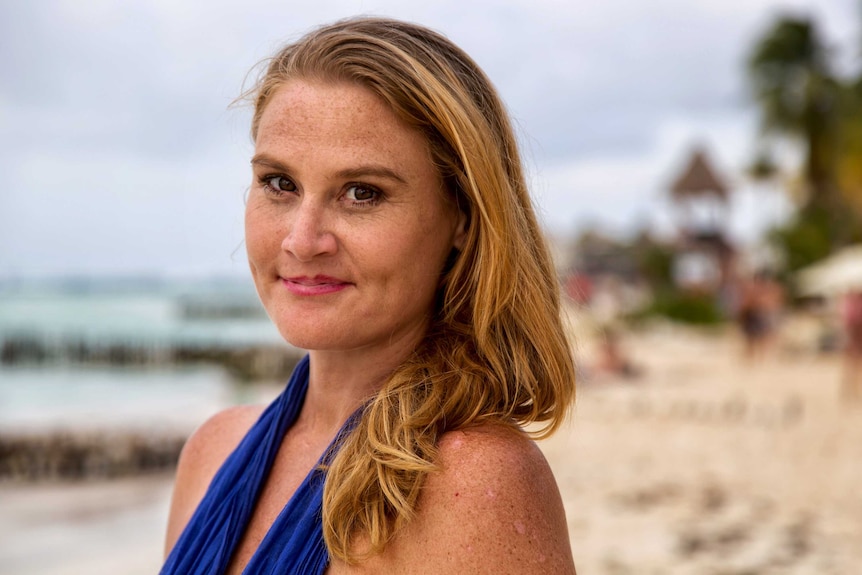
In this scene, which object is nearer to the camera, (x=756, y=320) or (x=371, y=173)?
(x=371, y=173)

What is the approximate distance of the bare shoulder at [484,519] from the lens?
4.20ft

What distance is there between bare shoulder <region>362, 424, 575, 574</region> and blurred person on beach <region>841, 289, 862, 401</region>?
14.5 metres

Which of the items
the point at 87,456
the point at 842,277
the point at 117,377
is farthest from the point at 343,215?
the point at 117,377

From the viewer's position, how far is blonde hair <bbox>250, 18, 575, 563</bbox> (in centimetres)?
135

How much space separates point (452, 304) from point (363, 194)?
0.28 metres

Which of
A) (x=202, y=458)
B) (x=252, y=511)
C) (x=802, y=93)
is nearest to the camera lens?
(x=252, y=511)

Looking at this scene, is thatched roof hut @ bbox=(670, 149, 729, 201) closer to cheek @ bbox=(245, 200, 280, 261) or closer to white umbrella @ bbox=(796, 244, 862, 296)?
white umbrella @ bbox=(796, 244, 862, 296)

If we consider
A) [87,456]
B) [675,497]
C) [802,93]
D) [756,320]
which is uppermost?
[802,93]

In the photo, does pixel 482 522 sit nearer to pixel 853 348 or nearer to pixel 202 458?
pixel 202 458

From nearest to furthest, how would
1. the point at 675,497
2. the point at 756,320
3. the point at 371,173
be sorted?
the point at 371,173 → the point at 675,497 → the point at 756,320

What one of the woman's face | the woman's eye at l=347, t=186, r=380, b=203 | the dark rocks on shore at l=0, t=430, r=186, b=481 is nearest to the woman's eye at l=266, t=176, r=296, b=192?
the woman's face

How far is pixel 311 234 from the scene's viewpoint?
1.45m

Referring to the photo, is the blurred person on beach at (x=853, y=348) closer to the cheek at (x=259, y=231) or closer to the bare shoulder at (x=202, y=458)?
the bare shoulder at (x=202, y=458)

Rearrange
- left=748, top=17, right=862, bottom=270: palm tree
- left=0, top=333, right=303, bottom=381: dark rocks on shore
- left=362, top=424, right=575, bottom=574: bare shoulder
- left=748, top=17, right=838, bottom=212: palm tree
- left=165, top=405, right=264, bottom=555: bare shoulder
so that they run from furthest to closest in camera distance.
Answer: left=748, top=17, right=838, bottom=212: palm tree
left=0, top=333, right=303, bottom=381: dark rocks on shore
left=748, top=17, right=862, bottom=270: palm tree
left=165, top=405, right=264, bottom=555: bare shoulder
left=362, top=424, right=575, bottom=574: bare shoulder
